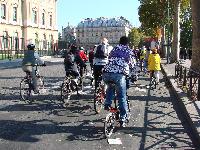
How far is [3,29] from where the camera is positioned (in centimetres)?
6488

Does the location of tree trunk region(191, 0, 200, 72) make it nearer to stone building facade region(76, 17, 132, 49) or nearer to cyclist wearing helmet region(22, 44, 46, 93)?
cyclist wearing helmet region(22, 44, 46, 93)

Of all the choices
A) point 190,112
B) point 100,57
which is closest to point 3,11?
point 100,57

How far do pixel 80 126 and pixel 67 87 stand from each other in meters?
3.46

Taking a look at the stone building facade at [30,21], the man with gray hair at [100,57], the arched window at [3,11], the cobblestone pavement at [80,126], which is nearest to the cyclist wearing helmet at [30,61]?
the cobblestone pavement at [80,126]

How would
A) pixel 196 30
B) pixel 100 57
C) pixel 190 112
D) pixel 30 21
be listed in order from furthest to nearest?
pixel 30 21
pixel 196 30
pixel 100 57
pixel 190 112

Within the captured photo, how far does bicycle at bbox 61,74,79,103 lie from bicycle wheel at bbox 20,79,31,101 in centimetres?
162

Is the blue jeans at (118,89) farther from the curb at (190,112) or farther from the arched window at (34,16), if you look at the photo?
the arched window at (34,16)

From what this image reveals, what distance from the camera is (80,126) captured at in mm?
9617

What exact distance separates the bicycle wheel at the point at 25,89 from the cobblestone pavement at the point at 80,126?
0.30 meters

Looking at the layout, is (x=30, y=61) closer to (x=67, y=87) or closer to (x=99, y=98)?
(x=67, y=87)

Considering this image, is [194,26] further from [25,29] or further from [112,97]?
[25,29]

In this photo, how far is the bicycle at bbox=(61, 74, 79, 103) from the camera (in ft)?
41.8

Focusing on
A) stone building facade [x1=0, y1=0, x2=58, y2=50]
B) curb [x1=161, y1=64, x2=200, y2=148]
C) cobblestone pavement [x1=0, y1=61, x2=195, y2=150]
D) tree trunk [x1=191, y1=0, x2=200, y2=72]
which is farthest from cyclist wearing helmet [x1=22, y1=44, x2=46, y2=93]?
stone building facade [x1=0, y1=0, x2=58, y2=50]

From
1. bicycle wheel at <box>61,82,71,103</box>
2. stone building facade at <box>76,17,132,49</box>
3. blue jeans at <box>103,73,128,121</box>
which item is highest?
stone building facade at <box>76,17,132,49</box>
